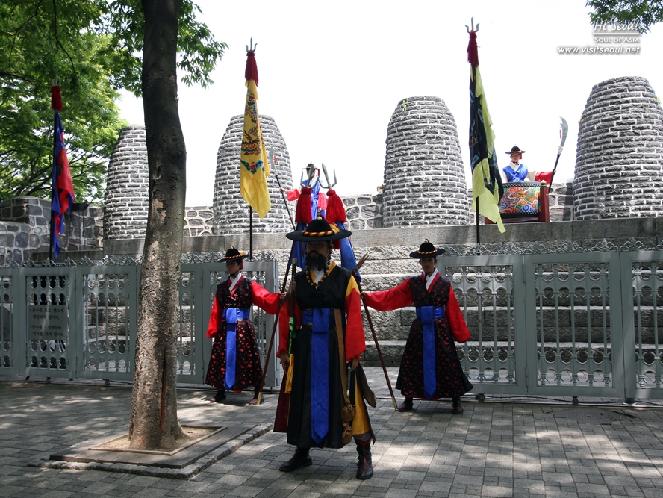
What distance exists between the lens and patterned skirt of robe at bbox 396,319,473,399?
693 cm

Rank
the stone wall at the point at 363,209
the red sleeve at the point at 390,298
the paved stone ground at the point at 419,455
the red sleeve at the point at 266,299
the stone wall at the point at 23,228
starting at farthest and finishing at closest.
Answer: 1. the stone wall at the point at 363,209
2. the stone wall at the point at 23,228
3. the red sleeve at the point at 390,298
4. the red sleeve at the point at 266,299
5. the paved stone ground at the point at 419,455

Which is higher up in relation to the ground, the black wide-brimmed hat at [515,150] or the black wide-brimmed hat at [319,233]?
the black wide-brimmed hat at [515,150]

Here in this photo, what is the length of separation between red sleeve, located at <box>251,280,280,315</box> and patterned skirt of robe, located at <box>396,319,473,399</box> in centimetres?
159

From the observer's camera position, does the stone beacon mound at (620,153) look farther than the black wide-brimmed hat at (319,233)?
Yes

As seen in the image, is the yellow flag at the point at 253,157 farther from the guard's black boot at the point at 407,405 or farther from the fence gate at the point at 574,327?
the fence gate at the point at 574,327

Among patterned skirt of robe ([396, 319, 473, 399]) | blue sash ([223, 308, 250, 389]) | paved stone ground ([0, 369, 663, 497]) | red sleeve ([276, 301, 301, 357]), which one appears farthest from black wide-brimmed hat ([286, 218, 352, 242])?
blue sash ([223, 308, 250, 389])

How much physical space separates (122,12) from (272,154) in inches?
385

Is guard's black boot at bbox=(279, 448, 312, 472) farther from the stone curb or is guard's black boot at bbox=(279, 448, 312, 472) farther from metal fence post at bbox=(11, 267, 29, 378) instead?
metal fence post at bbox=(11, 267, 29, 378)

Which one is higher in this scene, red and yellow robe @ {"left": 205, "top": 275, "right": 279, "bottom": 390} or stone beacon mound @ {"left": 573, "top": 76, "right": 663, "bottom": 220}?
stone beacon mound @ {"left": 573, "top": 76, "right": 663, "bottom": 220}

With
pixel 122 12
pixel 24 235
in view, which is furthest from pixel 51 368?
pixel 24 235

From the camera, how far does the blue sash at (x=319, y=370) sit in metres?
4.74

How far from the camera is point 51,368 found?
31.0 feet

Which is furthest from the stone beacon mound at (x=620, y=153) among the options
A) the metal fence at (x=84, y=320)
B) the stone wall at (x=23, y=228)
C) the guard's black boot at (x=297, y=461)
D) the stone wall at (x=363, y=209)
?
the guard's black boot at (x=297, y=461)

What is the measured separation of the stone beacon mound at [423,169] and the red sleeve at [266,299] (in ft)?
33.1
